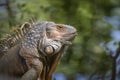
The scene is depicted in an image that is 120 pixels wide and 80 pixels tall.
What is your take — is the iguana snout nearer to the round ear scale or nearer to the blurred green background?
the round ear scale

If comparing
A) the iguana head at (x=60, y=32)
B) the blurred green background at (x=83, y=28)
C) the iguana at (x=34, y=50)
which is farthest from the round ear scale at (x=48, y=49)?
the blurred green background at (x=83, y=28)

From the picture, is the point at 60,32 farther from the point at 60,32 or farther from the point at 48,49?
the point at 48,49

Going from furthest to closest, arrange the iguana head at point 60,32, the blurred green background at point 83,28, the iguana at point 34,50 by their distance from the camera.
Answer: the blurred green background at point 83,28
the iguana head at point 60,32
the iguana at point 34,50

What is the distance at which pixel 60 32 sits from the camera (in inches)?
195

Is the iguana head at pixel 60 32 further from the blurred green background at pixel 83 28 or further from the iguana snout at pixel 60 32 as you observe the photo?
the blurred green background at pixel 83 28

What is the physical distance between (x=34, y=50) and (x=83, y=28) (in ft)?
14.5

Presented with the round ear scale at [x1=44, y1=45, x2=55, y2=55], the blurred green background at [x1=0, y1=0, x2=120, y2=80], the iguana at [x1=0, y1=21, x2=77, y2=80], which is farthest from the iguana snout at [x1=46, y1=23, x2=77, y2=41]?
the blurred green background at [x1=0, y1=0, x2=120, y2=80]

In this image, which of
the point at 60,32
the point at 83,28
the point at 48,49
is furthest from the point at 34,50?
the point at 83,28

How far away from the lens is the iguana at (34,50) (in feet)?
15.6

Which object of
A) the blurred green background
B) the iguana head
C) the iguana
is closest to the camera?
the iguana

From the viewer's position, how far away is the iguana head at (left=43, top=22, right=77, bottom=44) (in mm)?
4918

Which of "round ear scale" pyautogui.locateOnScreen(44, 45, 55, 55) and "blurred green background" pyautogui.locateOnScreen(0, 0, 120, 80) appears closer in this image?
"round ear scale" pyautogui.locateOnScreen(44, 45, 55, 55)

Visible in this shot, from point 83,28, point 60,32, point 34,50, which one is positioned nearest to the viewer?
point 34,50

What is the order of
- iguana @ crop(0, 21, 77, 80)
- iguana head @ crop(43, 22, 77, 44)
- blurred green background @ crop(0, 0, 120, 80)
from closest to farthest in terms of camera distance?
iguana @ crop(0, 21, 77, 80)
iguana head @ crop(43, 22, 77, 44)
blurred green background @ crop(0, 0, 120, 80)
